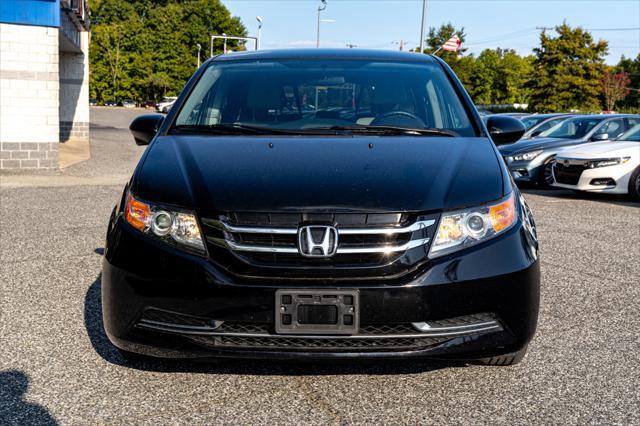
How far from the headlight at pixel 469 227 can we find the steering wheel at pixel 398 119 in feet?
3.51

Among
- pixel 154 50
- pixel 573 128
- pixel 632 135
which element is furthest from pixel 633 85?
pixel 632 135

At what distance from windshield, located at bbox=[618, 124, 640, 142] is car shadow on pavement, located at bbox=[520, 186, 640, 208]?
0.99m

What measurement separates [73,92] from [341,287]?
22.6 metres

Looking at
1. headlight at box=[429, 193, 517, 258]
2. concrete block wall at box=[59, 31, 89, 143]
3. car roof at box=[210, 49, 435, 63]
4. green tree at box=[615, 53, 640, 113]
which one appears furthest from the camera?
green tree at box=[615, 53, 640, 113]

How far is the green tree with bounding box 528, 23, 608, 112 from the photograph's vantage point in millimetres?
60219

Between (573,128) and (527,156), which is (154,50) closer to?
(573,128)

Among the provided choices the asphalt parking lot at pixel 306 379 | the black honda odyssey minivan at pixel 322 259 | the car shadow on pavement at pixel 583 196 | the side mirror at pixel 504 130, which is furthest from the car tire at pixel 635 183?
the black honda odyssey minivan at pixel 322 259

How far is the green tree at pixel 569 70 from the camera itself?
2371 inches

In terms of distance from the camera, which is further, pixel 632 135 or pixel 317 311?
pixel 632 135

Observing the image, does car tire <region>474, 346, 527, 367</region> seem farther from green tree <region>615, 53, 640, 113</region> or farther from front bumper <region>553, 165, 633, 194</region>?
green tree <region>615, 53, 640, 113</region>

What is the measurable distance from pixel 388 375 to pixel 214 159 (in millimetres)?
1303

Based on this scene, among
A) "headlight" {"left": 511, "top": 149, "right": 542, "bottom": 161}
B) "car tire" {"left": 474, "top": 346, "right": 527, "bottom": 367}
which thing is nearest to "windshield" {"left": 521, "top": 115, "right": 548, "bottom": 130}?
"headlight" {"left": 511, "top": 149, "right": 542, "bottom": 161}

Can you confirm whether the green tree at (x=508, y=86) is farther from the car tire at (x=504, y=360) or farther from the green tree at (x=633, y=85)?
the car tire at (x=504, y=360)

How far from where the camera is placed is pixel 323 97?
450 centimetres
